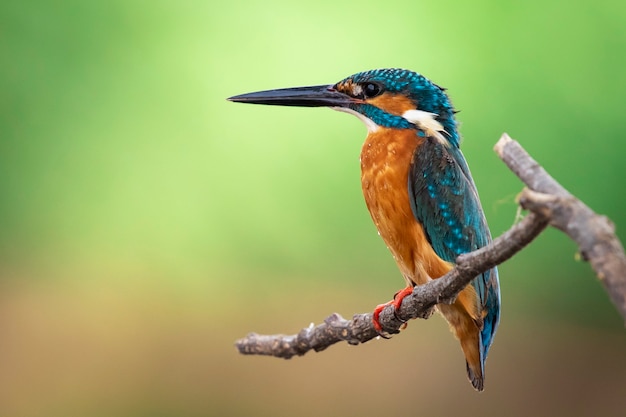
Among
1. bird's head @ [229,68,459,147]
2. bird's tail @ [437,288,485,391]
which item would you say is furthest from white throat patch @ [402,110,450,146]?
bird's tail @ [437,288,485,391]

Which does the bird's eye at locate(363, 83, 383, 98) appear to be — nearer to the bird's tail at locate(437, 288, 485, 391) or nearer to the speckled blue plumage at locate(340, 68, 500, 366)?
the speckled blue plumage at locate(340, 68, 500, 366)

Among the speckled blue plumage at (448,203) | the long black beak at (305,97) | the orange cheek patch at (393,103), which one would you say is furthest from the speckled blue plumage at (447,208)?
the long black beak at (305,97)

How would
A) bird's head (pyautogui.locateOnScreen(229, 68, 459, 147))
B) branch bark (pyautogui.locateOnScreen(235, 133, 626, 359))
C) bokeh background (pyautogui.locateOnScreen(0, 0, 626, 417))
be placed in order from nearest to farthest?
branch bark (pyautogui.locateOnScreen(235, 133, 626, 359)) < bird's head (pyautogui.locateOnScreen(229, 68, 459, 147)) < bokeh background (pyautogui.locateOnScreen(0, 0, 626, 417))

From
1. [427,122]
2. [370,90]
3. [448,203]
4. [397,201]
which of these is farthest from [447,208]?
[370,90]

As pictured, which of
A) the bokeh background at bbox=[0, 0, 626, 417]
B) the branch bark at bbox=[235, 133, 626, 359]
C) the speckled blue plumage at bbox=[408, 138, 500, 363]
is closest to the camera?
the branch bark at bbox=[235, 133, 626, 359]

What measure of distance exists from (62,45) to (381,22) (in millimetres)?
1187

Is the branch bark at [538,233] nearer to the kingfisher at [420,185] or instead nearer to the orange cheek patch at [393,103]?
the kingfisher at [420,185]

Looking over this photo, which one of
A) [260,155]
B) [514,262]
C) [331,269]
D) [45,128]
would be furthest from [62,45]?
[514,262]

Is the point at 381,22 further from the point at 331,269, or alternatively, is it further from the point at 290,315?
the point at 290,315

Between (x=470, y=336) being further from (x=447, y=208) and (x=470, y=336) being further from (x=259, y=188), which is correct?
(x=259, y=188)

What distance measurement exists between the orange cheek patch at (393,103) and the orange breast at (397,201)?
5 cm

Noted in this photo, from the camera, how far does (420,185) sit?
5.81 feet

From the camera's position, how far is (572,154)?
8.82 ft

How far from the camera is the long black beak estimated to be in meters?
1.89
